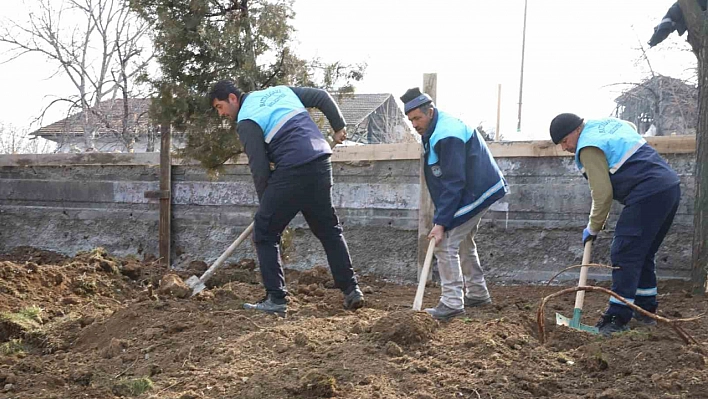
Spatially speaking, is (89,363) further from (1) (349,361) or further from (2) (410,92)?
(2) (410,92)

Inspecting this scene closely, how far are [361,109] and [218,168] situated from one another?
64.9 feet

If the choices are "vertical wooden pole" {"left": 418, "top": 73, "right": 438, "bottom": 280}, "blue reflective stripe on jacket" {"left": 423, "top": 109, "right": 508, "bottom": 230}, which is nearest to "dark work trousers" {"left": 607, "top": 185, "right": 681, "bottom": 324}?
"blue reflective stripe on jacket" {"left": 423, "top": 109, "right": 508, "bottom": 230}

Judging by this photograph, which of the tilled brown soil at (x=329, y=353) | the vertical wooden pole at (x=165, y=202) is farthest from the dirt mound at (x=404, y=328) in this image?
the vertical wooden pole at (x=165, y=202)

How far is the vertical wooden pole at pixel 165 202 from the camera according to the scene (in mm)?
7863

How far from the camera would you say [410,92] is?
15.5 ft

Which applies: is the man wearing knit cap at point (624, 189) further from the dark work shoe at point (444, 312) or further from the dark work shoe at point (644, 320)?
the dark work shoe at point (444, 312)

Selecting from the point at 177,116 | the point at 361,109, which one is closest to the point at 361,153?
the point at 177,116

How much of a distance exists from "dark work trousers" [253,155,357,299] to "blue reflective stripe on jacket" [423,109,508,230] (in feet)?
2.45

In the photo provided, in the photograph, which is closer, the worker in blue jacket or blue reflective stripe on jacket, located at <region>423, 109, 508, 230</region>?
blue reflective stripe on jacket, located at <region>423, 109, 508, 230</region>

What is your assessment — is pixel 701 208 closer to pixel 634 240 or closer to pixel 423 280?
pixel 634 240

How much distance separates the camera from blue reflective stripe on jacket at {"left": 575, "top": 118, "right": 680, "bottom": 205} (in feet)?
14.1

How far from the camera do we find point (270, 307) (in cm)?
468

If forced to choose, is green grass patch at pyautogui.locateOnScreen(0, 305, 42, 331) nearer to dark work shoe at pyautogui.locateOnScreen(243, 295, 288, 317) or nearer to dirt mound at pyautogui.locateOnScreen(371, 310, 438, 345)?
dark work shoe at pyautogui.locateOnScreen(243, 295, 288, 317)

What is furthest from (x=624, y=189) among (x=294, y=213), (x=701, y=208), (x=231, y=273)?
(x=231, y=273)
